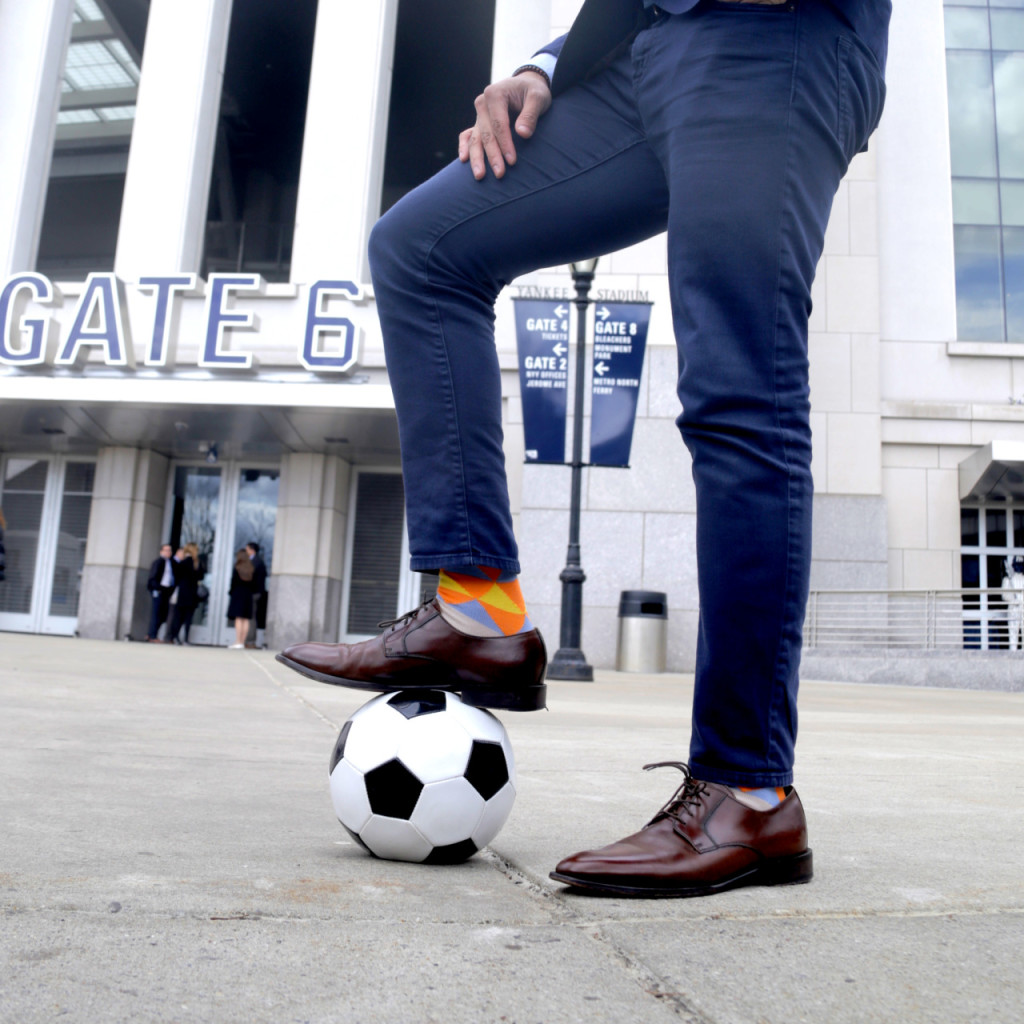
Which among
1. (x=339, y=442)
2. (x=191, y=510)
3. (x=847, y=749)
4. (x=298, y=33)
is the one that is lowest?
(x=847, y=749)

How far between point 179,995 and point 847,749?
3.34 m

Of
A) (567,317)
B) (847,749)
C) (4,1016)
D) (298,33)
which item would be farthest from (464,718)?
(298,33)

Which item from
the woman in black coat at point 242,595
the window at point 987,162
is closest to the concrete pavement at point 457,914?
the woman in black coat at point 242,595

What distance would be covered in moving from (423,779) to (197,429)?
1494 cm

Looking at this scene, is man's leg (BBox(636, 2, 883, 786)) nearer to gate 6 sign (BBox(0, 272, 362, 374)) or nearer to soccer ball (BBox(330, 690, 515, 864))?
soccer ball (BBox(330, 690, 515, 864))

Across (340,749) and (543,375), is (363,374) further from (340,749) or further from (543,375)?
(340,749)

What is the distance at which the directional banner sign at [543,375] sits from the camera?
11.6 m

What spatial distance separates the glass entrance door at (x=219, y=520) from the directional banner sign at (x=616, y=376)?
7.02 metres

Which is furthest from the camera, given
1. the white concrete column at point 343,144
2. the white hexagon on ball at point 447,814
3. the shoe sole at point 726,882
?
the white concrete column at point 343,144

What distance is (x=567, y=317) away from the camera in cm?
1184

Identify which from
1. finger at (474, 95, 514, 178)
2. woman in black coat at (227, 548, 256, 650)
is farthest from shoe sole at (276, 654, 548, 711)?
woman in black coat at (227, 548, 256, 650)

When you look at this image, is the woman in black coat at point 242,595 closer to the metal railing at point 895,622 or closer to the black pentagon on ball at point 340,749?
the metal railing at point 895,622

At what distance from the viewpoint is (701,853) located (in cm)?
138

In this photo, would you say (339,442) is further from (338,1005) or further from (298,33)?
(338,1005)
